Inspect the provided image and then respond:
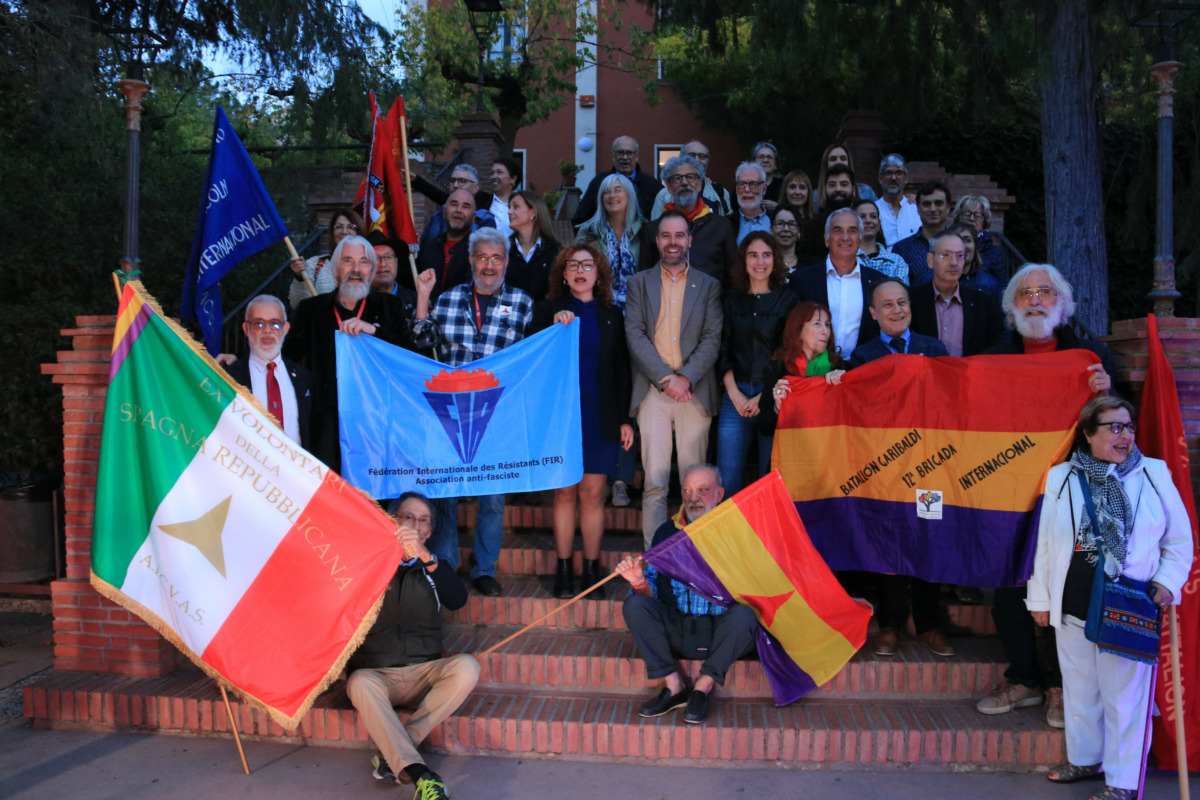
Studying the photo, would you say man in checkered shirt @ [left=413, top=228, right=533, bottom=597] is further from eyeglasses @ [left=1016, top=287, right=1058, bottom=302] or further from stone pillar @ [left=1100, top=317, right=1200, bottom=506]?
stone pillar @ [left=1100, top=317, right=1200, bottom=506]

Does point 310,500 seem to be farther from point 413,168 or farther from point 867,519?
point 413,168

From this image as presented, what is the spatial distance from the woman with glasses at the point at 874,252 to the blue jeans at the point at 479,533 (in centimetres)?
277

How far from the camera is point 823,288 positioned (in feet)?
18.0

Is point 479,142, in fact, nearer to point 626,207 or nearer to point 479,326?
point 626,207

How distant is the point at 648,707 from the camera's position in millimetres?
4488

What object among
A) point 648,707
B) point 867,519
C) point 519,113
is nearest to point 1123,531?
point 867,519

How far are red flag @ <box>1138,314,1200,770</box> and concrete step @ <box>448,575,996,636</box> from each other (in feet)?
3.30

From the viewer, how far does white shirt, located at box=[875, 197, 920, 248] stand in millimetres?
7809

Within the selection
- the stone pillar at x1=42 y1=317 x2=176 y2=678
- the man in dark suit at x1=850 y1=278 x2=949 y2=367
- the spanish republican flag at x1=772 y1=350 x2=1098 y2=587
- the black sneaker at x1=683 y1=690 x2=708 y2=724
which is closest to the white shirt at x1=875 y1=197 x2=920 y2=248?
the man in dark suit at x1=850 y1=278 x2=949 y2=367

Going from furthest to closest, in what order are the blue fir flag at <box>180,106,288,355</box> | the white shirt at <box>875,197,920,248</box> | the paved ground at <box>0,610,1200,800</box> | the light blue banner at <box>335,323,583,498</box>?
the white shirt at <box>875,197,920,248</box>, the blue fir flag at <box>180,106,288,355</box>, the light blue banner at <box>335,323,583,498</box>, the paved ground at <box>0,610,1200,800</box>

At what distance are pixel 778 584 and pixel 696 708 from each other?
72cm

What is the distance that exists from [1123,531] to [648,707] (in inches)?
90.0

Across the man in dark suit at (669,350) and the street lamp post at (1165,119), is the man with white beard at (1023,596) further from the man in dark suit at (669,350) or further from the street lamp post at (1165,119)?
the man in dark suit at (669,350)

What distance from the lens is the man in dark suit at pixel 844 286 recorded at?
17.9ft
